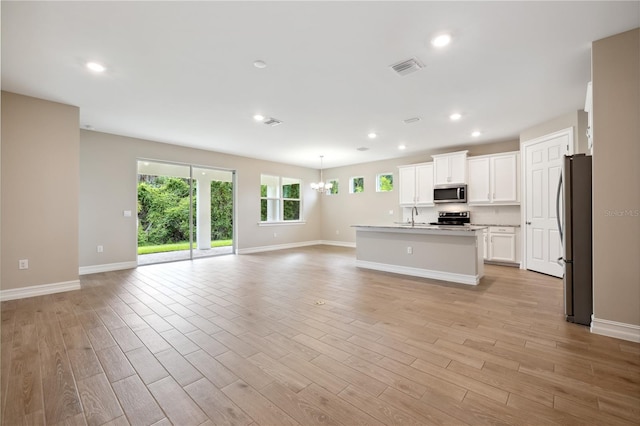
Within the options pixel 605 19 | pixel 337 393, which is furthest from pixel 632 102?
pixel 337 393

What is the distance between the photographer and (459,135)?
570 cm

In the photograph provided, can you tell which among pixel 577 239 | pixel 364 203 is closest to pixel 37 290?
pixel 577 239

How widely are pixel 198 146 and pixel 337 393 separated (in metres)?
6.46

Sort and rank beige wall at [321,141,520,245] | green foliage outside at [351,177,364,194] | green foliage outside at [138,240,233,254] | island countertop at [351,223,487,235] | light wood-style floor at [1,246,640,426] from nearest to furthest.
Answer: light wood-style floor at [1,246,640,426]
island countertop at [351,223,487,235]
beige wall at [321,141,520,245]
green foliage outside at [138,240,233,254]
green foliage outside at [351,177,364,194]

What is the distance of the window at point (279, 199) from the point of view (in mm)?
8492

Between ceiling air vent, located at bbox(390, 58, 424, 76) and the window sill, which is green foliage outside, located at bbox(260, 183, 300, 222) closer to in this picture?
the window sill

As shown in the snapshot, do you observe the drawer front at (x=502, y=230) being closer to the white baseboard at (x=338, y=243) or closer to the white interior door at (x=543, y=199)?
the white interior door at (x=543, y=199)

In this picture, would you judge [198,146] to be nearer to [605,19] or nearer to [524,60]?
[524,60]

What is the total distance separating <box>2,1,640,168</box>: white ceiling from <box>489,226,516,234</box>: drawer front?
212 centimetres

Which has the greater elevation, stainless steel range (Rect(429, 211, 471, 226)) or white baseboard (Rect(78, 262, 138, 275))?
stainless steel range (Rect(429, 211, 471, 226))

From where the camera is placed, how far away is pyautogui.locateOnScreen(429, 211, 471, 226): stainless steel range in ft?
21.3

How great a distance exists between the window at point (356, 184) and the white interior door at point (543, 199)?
4.57m

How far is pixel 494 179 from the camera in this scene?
5.98 metres

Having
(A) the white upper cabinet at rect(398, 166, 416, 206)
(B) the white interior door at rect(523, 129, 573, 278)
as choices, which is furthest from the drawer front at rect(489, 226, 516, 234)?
(A) the white upper cabinet at rect(398, 166, 416, 206)
